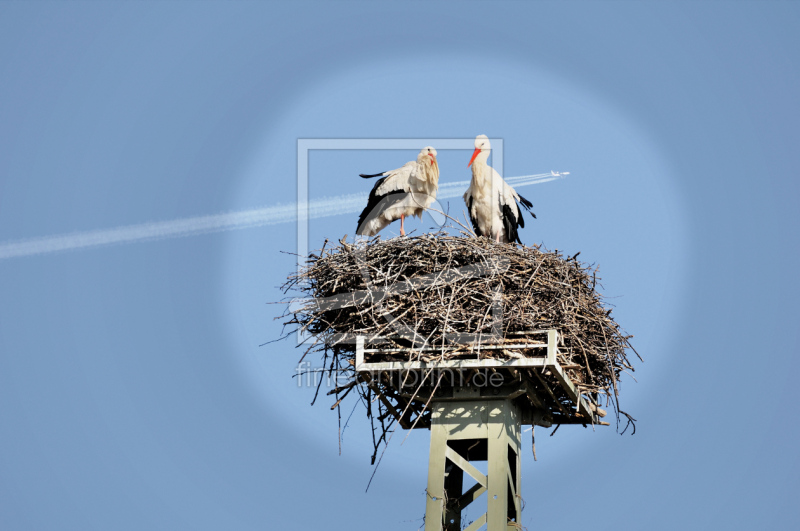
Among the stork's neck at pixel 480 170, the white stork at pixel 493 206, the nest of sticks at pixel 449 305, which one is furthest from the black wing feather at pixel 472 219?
the nest of sticks at pixel 449 305

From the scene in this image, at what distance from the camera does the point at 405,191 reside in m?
16.8

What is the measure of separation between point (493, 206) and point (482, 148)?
1219 mm

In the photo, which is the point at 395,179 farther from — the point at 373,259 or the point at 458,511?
the point at 458,511

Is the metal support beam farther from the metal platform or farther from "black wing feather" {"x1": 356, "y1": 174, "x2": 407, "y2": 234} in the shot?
"black wing feather" {"x1": 356, "y1": 174, "x2": 407, "y2": 234}

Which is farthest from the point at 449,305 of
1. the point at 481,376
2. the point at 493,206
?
the point at 493,206

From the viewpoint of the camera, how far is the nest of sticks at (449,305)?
454 inches

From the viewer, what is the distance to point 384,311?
11.8 meters

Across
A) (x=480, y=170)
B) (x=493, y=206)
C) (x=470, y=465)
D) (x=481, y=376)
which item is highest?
(x=480, y=170)

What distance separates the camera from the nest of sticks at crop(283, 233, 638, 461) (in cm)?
→ 1153

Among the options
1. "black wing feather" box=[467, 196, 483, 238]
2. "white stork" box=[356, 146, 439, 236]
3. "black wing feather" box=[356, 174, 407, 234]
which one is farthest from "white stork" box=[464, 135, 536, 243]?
"black wing feather" box=[356, 174, 407, 234]

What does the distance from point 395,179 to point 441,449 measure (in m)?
6.29

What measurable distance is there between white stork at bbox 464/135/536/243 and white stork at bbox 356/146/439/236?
65cm

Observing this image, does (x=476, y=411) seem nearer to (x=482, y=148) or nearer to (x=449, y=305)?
(x=449, y=305)

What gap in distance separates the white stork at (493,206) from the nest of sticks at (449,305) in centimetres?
320
